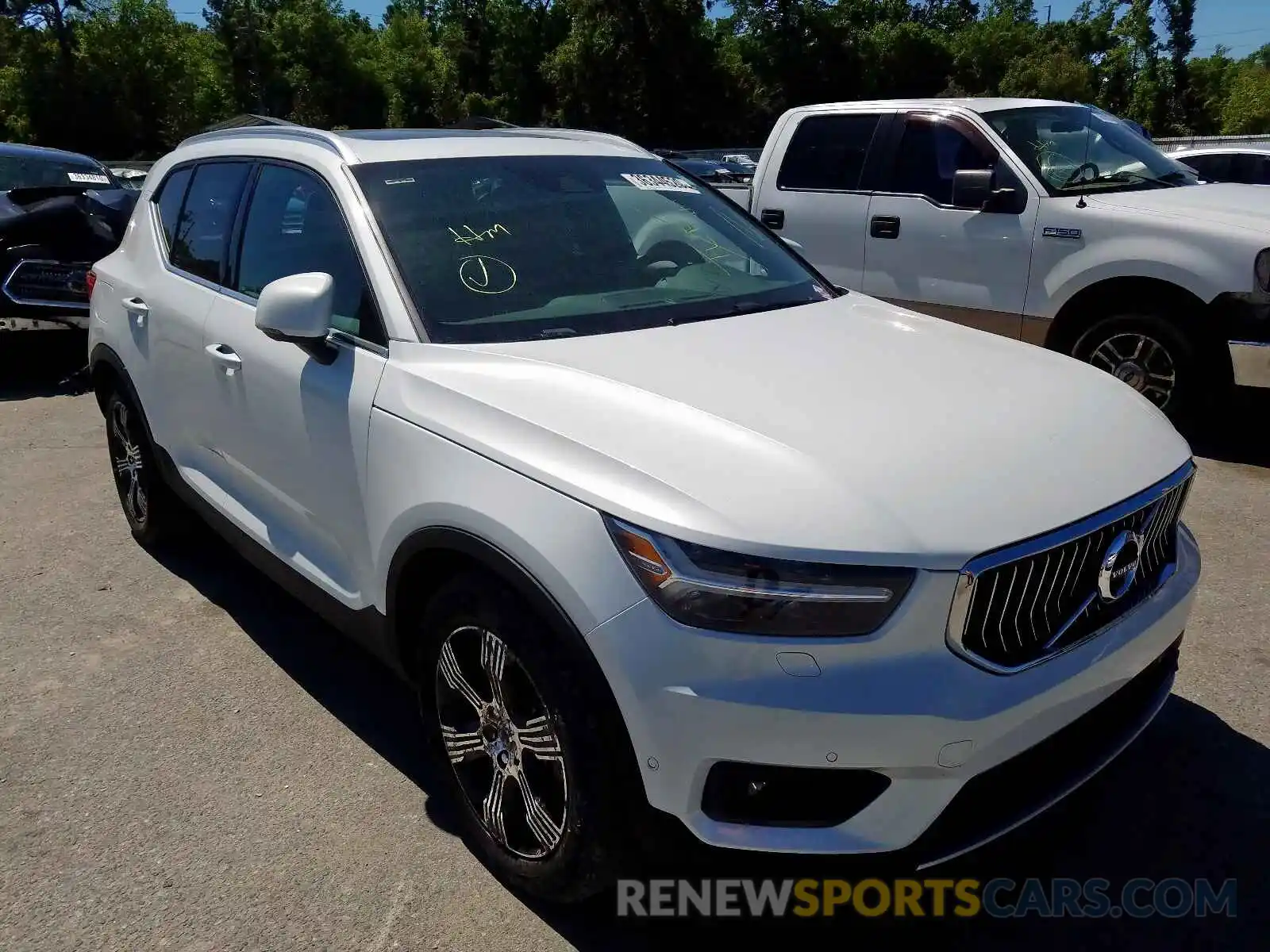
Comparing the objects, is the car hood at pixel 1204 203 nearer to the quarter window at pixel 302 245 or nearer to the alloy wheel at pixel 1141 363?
the alloy wheel at pixel 1141 363

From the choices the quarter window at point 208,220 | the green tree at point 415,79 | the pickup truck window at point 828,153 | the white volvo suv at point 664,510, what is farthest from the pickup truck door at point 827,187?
the green tree at point 415,79

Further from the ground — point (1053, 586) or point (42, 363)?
point (1053, 586)

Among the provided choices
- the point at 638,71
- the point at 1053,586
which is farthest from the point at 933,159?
the point at 638,71

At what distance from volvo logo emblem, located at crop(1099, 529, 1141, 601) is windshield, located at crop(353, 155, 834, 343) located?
4.35 ft

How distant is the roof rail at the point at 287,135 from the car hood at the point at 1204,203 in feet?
14.6

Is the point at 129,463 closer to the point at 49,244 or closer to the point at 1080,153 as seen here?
the point at 49,244

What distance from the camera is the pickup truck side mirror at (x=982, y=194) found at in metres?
6.27

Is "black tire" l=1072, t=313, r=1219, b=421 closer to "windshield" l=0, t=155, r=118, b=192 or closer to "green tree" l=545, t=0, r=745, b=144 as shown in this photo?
"windshield" l=0, t=155, r=118, b=192

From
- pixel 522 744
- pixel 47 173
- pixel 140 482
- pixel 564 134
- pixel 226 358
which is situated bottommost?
pixel 140 482

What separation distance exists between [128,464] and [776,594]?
384 centimetres

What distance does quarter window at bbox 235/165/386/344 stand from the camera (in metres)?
3.01

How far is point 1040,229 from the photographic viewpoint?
6191mm

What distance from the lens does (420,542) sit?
2568mm

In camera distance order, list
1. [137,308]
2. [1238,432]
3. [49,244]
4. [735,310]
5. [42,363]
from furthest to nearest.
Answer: [42,363] → [49,244] → [1238,432] → [137,308] → [735,310]
